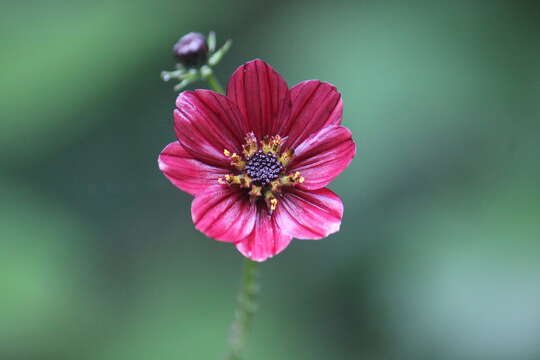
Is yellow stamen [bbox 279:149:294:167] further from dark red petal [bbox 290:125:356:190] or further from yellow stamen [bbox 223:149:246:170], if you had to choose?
yellow stamen [bbox 223:149:246:170]

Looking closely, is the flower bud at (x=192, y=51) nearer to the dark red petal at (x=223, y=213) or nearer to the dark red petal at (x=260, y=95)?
the dark red petal at (x=260, y=95)

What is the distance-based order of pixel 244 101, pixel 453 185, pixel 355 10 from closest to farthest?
pixel 244 101 → pixel 453 185 → pixel 355 10

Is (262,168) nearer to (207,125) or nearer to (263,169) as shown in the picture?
(263,169)

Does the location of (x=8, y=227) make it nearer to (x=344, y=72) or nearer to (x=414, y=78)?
(x=344, y=72)

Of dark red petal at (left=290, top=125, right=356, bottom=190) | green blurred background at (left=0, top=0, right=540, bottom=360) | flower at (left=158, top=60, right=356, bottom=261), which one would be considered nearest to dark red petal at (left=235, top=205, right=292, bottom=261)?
flower at (left=158, top=60, right=356, bottom=261)

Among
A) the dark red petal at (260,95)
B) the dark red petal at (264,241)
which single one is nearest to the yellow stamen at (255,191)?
the dark red petal at (264,241)

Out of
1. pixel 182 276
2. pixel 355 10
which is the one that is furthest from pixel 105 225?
pixel 355 10
